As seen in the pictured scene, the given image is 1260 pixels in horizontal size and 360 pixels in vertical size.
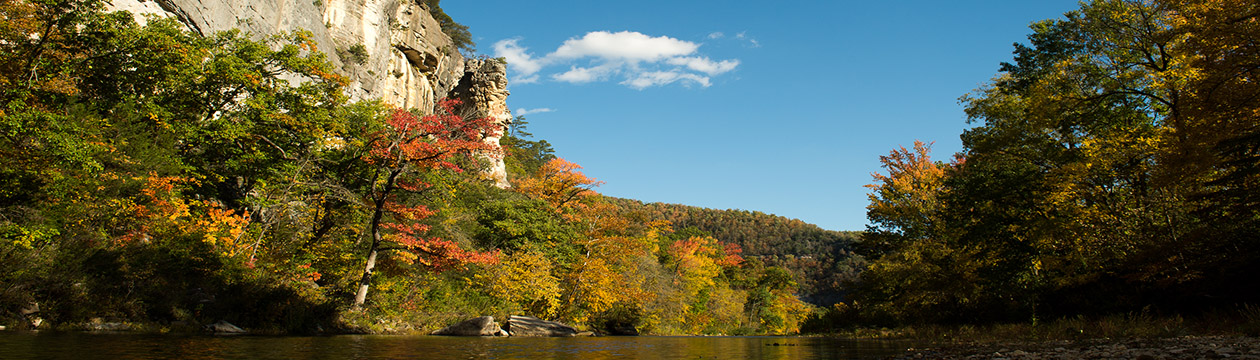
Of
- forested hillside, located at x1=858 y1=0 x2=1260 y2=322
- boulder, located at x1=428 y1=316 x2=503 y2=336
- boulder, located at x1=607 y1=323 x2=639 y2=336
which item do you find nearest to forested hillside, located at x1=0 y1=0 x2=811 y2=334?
boulder, located at x1=428 y1=316 x2=503 y2=336

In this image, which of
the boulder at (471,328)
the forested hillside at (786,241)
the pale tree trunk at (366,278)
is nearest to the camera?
the pale tree trunk at (366,278)

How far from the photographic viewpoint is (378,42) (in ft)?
150

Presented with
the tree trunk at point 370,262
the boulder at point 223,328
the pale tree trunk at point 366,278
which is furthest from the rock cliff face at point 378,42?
the boulder at point 223,328

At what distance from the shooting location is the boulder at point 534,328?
22.2 m

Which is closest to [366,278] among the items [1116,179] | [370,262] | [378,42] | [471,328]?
[370,262]

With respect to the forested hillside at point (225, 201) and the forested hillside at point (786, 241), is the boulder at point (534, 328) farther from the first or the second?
the forested hillside at point (786, 241)

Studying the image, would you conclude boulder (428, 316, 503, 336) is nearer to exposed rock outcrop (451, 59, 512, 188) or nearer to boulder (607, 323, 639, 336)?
boulder (607, 323, 639, 336)

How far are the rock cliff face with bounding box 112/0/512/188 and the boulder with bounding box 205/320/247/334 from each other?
30.3ft

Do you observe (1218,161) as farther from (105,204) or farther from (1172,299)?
(105,204)

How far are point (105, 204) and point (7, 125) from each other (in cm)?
371

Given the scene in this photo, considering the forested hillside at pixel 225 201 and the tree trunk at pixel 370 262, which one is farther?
the tree trunk at pixel 370 262

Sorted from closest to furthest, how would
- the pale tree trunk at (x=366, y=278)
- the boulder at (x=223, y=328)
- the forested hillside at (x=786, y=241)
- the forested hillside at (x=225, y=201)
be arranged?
the forested hillside at (x=225, y=201) < the boulder at (x=223, y=328) < the pale tree trunk at (x=366, y=278) < the forested hillside at (x=786, y=241)

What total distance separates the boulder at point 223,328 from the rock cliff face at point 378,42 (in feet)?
30.3

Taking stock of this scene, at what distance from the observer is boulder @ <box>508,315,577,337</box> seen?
72.8ft
